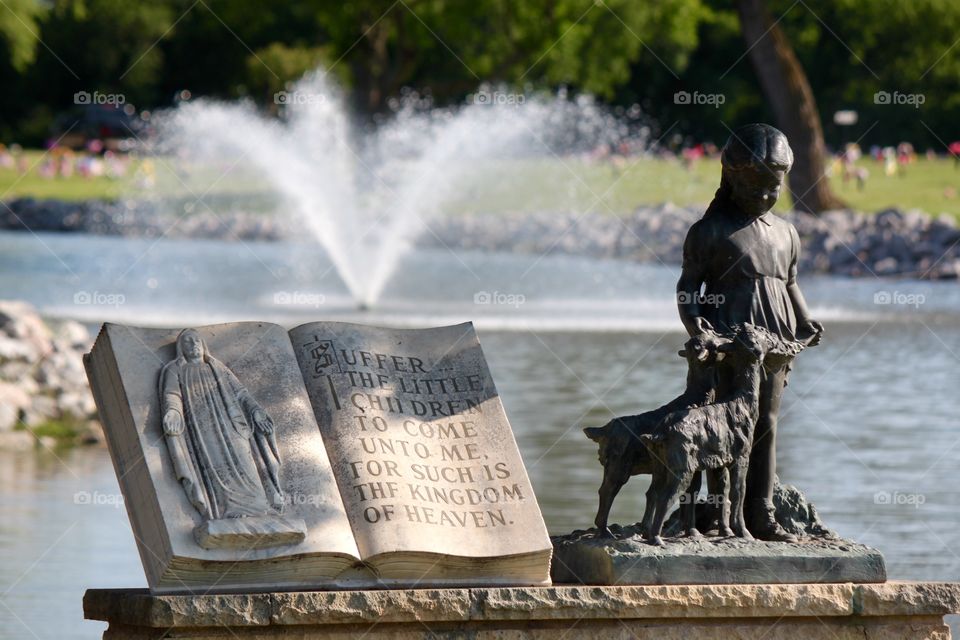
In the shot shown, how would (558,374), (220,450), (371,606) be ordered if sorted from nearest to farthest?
(371,606)
(220,450)
(558,374)

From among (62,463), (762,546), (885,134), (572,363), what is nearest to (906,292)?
(572,363)

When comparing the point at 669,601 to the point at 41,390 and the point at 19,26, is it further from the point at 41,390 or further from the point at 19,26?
the point at 19,26

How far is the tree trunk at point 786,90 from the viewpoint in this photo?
3106 cm

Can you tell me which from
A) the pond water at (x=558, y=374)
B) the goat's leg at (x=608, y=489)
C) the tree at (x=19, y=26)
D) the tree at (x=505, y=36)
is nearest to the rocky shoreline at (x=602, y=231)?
A: the pond water at (x=558, y=374)

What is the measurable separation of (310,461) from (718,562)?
1476mm

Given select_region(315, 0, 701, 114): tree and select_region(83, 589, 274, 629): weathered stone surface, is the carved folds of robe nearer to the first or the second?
select_region(83, 589, 274, 629): weathered stone surface

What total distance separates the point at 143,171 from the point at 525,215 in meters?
11.0

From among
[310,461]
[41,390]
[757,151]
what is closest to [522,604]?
[310,461]

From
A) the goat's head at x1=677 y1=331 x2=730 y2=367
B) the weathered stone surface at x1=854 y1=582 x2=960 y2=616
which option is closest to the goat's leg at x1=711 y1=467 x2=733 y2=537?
the goat's head at x1=677 y1=331 x2=730 y2=367

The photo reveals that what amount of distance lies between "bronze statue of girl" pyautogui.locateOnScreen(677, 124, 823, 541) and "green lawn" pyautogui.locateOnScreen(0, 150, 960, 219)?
2699cm

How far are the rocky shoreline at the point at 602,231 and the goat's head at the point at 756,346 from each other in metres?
21.5

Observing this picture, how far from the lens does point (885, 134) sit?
50.2 meters

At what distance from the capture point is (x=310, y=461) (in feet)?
20.5

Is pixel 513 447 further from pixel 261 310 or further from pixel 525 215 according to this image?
pixel 525 215
